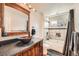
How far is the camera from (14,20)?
1.75 meters

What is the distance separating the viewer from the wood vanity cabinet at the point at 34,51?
69.0 inches

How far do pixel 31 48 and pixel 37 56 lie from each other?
0.18 m

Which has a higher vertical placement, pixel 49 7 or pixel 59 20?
pixel 49 7

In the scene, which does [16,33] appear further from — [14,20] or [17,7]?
[17,7]

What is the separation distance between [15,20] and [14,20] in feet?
0.05

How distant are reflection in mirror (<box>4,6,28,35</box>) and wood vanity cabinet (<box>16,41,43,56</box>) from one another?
29cm

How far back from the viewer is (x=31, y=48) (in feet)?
5.78

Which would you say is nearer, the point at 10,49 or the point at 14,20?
the point at 10,49

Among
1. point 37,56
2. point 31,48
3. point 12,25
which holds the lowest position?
point 37,56

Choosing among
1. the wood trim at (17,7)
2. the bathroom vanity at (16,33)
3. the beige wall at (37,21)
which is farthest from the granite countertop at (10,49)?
the wood trim at (17,7)

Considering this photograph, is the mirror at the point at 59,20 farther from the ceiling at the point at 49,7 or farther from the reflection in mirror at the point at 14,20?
the reflection in mirror at the point at 14,20

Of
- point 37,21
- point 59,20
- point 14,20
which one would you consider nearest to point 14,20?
point 14,20

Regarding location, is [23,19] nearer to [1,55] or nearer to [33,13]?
[33,13]

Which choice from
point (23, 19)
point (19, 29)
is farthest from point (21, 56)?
point (23, 19)
